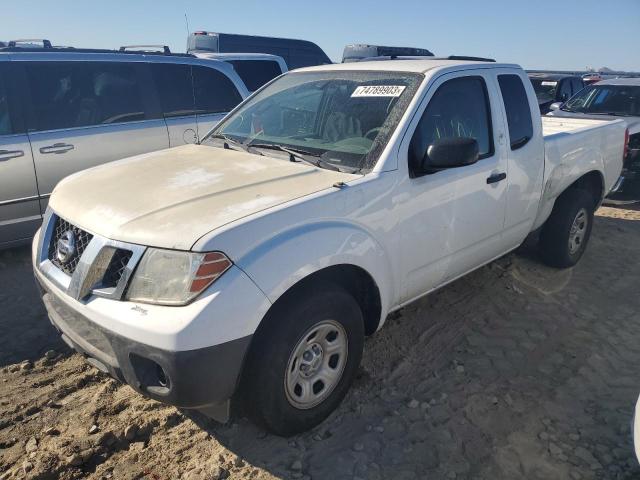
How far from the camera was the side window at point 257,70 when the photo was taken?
26.3ft

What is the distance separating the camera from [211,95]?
605cm

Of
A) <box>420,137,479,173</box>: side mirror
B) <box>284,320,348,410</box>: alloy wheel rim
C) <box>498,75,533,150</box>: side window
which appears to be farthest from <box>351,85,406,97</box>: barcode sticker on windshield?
<box>284,320,348,410</box>: alloy wheel rim

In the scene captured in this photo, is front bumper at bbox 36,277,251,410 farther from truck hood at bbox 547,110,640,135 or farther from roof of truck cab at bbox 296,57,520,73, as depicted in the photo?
truck hood at bbox 547,110,640,135

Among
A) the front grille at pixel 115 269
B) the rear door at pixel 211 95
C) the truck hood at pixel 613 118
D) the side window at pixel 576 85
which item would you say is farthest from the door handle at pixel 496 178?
the side window at pixel 576 85

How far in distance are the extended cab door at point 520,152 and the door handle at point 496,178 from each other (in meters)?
0.09

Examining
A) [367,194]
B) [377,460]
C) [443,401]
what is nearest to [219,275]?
[367,194]

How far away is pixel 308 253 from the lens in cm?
243

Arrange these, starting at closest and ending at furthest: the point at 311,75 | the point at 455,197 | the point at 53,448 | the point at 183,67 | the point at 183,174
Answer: the point at 53,448, the point at 183,174, the point at 455,197, the point at 311,75, the point at 183,67

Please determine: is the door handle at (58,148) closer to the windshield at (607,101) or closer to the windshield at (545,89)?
the windshield at (607,101)

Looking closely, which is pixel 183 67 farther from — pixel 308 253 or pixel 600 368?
pixel 600 368

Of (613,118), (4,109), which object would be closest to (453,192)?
(4,109)

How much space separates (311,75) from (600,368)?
2.79m

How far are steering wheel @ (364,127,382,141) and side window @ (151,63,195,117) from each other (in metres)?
3.23

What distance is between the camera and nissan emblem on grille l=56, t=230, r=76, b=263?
8.59ft
